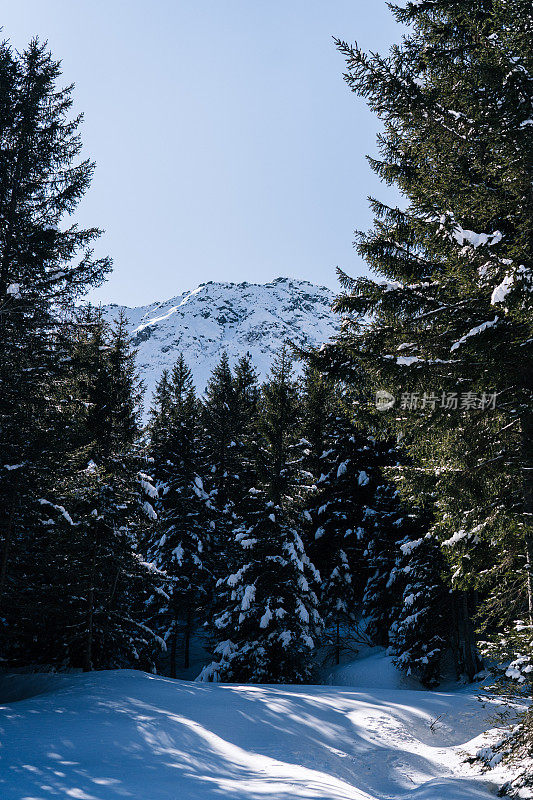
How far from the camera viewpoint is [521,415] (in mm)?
7062

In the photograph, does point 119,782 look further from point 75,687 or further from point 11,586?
point 11,586

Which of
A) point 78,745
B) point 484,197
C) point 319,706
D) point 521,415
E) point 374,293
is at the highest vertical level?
point 484,197

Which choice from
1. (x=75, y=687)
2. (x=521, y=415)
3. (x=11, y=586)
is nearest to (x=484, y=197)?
(x=521, y=415)

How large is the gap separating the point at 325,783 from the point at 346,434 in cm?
1838

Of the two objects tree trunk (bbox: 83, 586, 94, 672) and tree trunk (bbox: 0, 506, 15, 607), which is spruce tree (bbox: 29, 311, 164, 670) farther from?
tree trunk (bbox: 0, 506, 15, 607)

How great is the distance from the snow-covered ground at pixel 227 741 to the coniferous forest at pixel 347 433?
2.22 m

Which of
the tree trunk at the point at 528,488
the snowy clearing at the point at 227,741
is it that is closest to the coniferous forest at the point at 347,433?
the tree trunk at the point at 528,488

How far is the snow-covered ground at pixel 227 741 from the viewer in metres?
5.88

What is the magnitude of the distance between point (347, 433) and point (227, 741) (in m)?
16.6

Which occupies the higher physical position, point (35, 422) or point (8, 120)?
point (8, 120)

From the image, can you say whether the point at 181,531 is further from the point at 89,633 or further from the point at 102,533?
the point at 89,633

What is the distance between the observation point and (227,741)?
337 inches

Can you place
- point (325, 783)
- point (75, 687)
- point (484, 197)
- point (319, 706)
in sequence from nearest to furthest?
point (325, 783) → point (484, 197) → point (319, 706) → point (75, 687)

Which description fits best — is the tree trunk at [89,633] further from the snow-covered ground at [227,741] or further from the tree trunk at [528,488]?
the tree trunk at [528,488]
